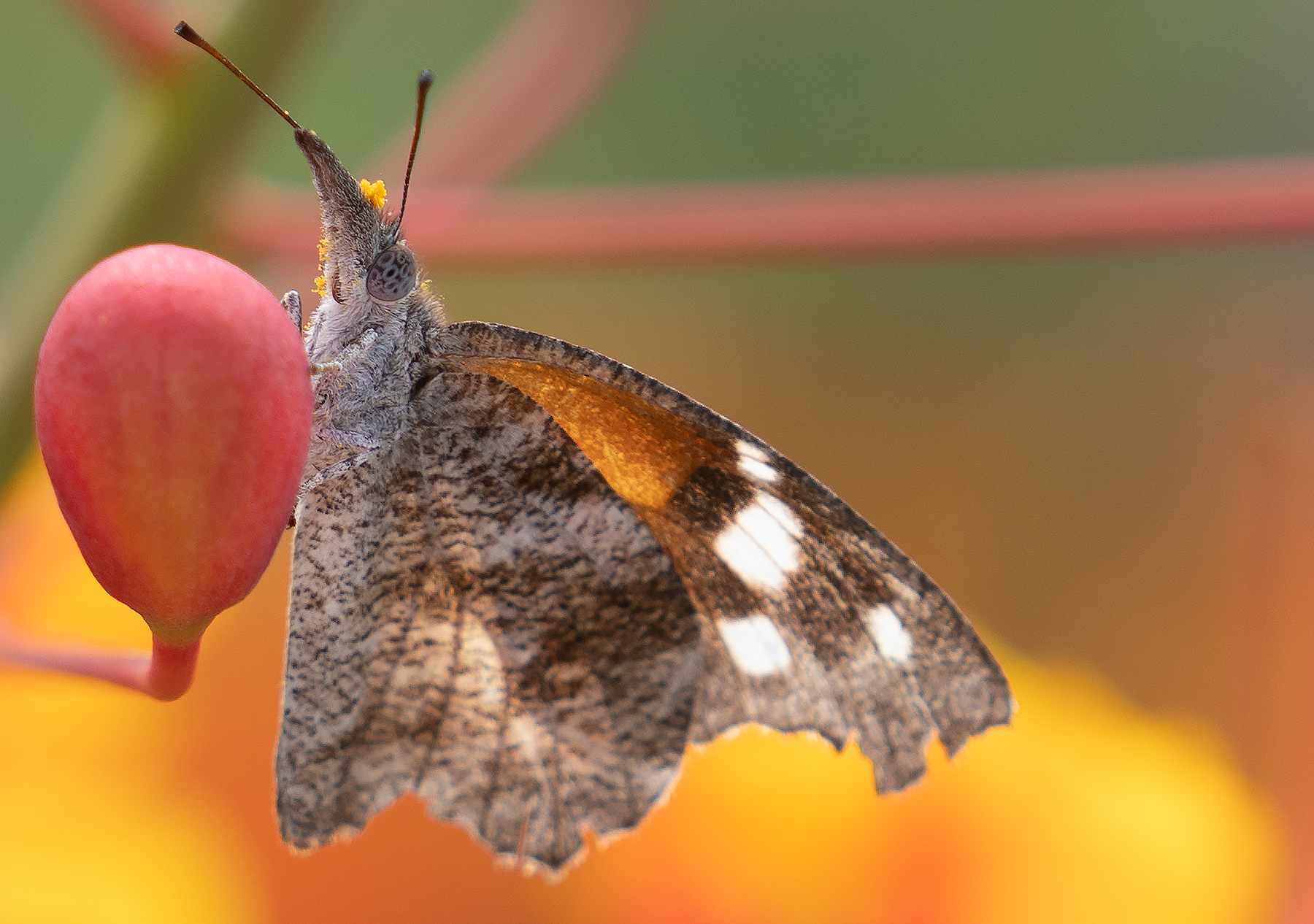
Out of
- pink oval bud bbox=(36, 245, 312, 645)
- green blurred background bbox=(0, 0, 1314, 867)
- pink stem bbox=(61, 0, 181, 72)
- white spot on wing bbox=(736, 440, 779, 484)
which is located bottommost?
pink oval bud bbox=(36, 245, 312, 645)

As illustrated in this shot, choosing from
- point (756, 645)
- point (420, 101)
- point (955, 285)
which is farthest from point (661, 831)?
point (955, 285)

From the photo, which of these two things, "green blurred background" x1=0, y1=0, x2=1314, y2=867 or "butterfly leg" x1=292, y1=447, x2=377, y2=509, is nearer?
"butterfly leg" x1=292, y1=447, x2=377, y2=509

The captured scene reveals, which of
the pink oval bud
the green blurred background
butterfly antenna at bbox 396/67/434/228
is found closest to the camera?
the pink oval bud

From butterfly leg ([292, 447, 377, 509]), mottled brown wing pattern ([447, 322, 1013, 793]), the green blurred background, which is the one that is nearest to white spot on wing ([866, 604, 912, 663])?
mottled brown wing pattern ([447, 322, 1013, 793])

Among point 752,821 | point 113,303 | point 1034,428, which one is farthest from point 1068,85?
point 113,303

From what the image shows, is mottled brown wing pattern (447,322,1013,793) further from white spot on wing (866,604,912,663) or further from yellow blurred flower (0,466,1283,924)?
yellow blurred flower (0,466,1283,924)

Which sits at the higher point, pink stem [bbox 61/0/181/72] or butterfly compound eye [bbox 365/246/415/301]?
pink stem [bbox 61/0/181/72]

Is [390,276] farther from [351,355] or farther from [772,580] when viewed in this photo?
[772,580]

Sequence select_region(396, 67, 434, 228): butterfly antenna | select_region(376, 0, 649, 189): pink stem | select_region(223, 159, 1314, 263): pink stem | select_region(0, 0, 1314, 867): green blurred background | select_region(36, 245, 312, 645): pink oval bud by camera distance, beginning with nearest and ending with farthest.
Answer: select_region(36, 245, 312, 645): pink oval bud, select_region(396, 67, 434, 228): butterfly antenna, select_region(223, 159, 1314, 263): pink stem, select_region(376, 0, 649, 189): pink stem, select_region(0, 0, 1314, 867): green blurred background
